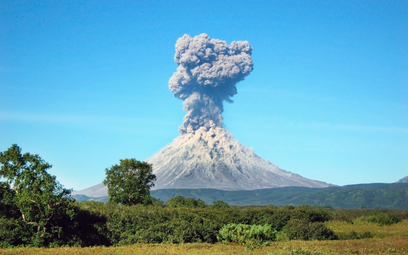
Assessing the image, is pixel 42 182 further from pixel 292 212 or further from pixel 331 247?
pixel 292 212

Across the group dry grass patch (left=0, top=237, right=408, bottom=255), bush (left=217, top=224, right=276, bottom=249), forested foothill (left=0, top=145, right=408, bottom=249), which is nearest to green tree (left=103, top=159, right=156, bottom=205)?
forested foothill (left=0, top=145, right=408, bottom=249)

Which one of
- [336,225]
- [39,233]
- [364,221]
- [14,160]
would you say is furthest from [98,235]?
[364,221]

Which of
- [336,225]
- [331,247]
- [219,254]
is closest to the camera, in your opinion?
[219,254]

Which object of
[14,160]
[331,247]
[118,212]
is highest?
[14,160]

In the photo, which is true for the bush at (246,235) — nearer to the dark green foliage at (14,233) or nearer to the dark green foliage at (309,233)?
the dark green foliage at (309,233)

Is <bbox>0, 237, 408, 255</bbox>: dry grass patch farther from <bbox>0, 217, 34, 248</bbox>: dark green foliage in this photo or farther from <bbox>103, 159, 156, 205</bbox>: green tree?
<bbox>103, 159, 156, 205</bbox>: green tree

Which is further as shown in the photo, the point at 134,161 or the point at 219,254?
the point at 134,161

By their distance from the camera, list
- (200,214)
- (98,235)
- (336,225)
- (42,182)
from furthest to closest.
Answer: (336,225)
(200,214)
(98,235)
(42,182)
